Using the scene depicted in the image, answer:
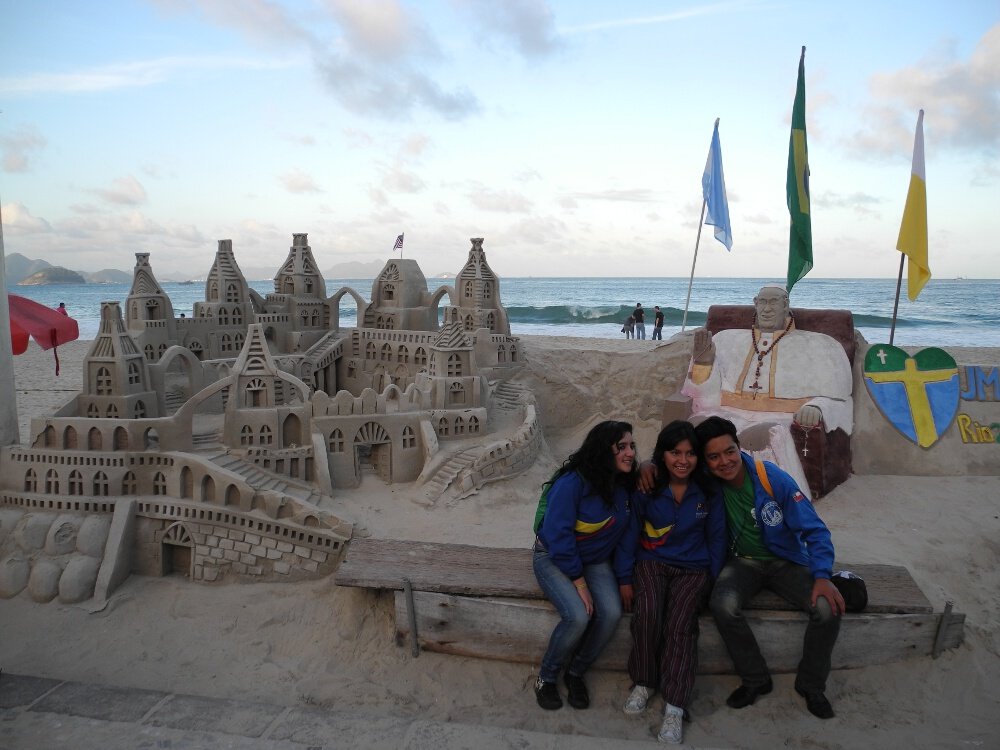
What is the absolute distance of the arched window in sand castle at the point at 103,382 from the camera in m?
14.3

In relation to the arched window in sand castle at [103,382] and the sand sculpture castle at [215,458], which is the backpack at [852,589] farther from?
the arched window in sand castle at [103,382]

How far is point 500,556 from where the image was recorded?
273 inches

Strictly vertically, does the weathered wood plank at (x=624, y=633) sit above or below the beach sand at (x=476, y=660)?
above

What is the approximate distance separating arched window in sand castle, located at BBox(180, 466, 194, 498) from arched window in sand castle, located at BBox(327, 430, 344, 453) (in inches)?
109

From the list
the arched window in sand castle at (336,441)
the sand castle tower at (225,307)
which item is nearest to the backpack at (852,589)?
the arched window in sand castle at (336,441)

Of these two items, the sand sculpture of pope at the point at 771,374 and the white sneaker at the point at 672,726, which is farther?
the sand sculpture of pope at the point at 771,374

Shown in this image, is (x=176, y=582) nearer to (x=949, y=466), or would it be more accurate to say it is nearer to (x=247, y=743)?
(x=247, y=743)

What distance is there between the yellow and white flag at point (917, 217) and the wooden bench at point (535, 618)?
7.90 metres

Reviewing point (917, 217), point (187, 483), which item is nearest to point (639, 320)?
point (917, 217)

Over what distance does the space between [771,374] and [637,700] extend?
7.55 meters

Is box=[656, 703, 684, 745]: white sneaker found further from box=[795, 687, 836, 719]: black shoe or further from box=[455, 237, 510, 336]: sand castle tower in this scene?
box=[455, 237, 510, 336]: sand castle tower

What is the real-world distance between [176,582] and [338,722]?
8.97m

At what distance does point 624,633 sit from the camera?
597 cm

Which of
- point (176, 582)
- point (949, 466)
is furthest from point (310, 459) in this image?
point (949, 466)
